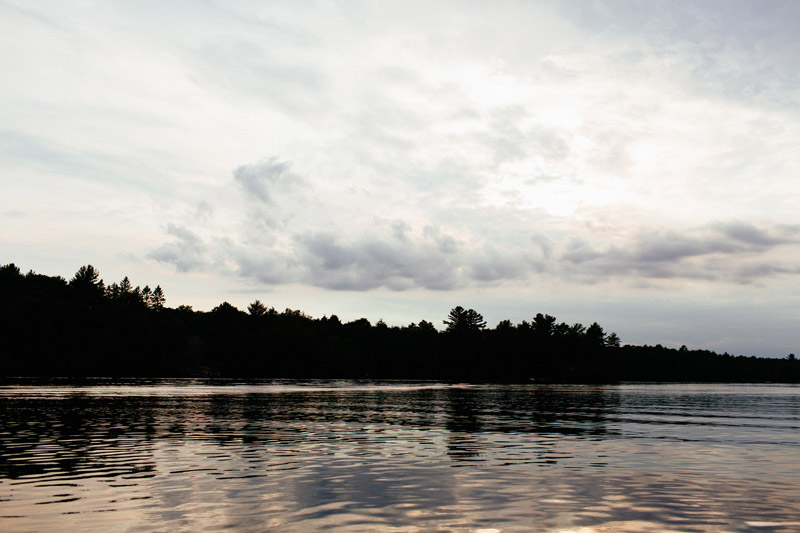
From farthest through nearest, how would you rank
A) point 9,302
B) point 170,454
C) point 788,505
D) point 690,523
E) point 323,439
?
point 9,302, point 323,439, point 170,454, point 788,505, point 690,523

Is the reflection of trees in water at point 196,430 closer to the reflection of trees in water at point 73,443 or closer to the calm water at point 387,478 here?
the reflection of trees in water at point 73,443

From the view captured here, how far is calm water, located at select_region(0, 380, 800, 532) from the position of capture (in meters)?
13.6

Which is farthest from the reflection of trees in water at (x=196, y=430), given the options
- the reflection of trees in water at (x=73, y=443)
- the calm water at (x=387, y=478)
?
the calm water at (x=387, y=478)

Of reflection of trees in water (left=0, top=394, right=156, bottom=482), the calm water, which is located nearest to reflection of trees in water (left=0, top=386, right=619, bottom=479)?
reflection of trees in water (left=0, top=394, right=156, bottom=482)

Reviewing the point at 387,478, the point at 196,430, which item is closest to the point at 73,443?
the point at 196,430

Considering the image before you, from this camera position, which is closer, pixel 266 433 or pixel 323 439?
pixel 323 439

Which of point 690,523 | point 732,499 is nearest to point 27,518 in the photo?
point 690,523

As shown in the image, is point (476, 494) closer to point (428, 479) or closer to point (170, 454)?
point (428, 479)

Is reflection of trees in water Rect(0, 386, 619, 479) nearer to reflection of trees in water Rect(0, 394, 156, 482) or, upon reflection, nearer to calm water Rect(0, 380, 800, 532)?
reflection of trees in water Rect(0, 394, 156, 482)

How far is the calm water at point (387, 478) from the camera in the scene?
1360cm

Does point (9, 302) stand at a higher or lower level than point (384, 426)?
higher

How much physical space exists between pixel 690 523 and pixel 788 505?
4048 mm

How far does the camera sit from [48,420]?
36.6 m

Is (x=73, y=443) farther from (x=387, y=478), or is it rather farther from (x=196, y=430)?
(x=387, y=478)
